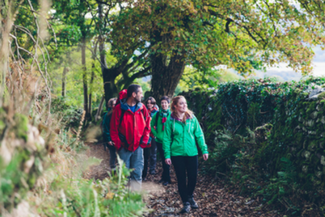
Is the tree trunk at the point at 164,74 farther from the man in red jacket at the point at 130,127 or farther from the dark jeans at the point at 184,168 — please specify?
the dark jeans at the point at 184,168

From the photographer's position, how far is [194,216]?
194 inches

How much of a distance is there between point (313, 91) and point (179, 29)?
17.1ft

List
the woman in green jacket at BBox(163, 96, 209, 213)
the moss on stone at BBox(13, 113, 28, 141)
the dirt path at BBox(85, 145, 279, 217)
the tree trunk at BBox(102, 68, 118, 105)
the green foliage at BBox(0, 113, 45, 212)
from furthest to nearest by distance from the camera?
the tree trunk at BBox(102, 68, 118, 105)
the dirt path at BBox(85, 145, 279, 217)
the woman in green jacket at BBox(163, 96, 209, 213)
the moss on stone at BBox(13, 113, 28, 141)
the green foliage at BBox(0, 113, 45, 212)

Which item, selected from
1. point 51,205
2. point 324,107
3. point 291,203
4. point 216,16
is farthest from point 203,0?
point 51,205

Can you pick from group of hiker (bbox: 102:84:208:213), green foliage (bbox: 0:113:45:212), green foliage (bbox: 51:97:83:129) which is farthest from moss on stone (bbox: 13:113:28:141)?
group of hiker (bbox: 102:84:208:213)

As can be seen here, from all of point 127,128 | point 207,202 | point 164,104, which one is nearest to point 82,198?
point 127,128

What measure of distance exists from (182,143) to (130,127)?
37.8 inches

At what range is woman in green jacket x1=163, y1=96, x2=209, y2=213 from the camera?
16.1 feet

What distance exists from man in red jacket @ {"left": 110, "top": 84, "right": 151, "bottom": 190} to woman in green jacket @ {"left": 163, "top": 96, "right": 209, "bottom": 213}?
487 millimetres

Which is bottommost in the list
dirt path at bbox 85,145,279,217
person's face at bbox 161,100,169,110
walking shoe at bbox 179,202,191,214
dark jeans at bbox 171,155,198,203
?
dirt path at bbox 85,145,279,217

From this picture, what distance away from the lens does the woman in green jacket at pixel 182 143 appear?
193 inches

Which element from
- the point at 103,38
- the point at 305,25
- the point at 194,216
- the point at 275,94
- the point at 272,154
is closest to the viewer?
the point at 194,216

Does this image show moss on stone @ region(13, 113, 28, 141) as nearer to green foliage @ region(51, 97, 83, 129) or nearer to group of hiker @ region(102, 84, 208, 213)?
green foliage @ region(51, 97, 83, 129)

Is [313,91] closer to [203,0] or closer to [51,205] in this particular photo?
[51,205]
